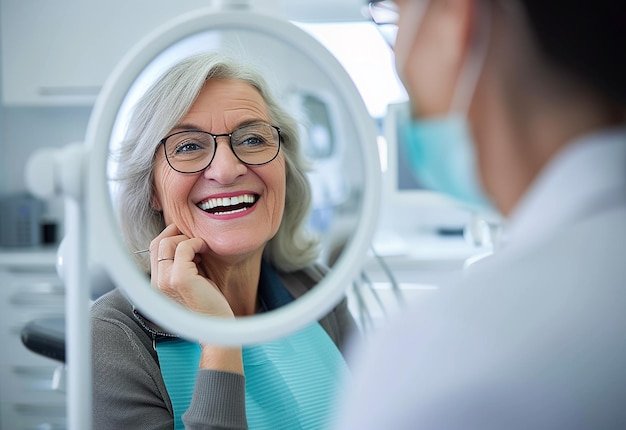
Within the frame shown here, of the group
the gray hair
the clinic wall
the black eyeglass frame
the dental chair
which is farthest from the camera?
the clinic wall

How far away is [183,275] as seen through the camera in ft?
2.10

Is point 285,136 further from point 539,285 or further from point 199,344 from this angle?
point 539,285

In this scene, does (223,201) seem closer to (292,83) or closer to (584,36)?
(292,83)

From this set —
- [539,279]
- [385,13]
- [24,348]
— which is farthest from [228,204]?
[24,348]

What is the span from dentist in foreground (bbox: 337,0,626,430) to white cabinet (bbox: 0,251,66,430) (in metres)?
1.97

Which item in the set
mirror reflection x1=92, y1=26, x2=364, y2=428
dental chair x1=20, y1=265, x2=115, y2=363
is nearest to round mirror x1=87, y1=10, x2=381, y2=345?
mirror reflection x1=92, y1=26, x2=364, y2=428

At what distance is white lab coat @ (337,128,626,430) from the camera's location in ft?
1.25

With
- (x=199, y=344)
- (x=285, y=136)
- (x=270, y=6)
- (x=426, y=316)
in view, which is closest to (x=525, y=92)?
(x=426, y=316)

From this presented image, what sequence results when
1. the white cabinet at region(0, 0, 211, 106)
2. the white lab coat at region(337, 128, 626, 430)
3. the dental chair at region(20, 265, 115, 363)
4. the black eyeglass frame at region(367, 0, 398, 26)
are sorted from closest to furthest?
the white lab coat at region(337, 128, 626, 430) → the black eyeglass frame at region(367, 0, 398, 26) → the dental chair at region(20, 265, 115, 363) → the white cabinet at region(0, 0, 211, 106)

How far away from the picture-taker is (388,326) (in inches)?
16.2

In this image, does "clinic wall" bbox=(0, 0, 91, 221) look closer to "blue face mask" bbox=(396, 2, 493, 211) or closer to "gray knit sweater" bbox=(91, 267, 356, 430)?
"gray knit sweater" bbox=(91, 267, 356, 430)

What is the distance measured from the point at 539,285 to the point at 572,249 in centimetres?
3

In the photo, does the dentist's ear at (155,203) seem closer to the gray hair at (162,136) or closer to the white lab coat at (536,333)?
the gray hair at (162,136)

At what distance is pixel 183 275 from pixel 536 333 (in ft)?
1.21
